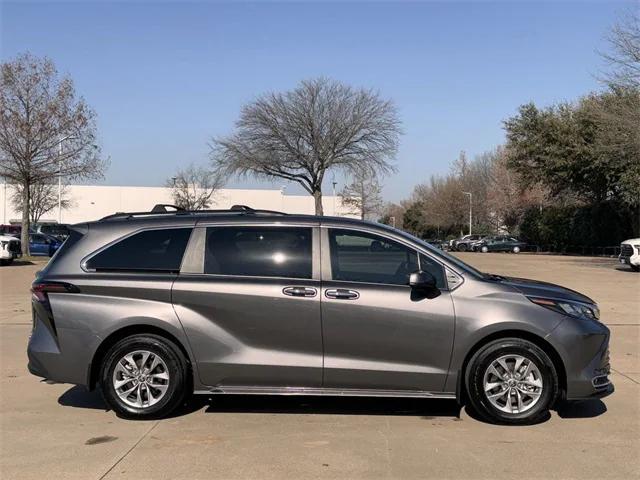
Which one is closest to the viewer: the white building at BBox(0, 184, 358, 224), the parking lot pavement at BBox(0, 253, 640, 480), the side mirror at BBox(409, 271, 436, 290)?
the parking lot pavement at BBox(0, 253, 640, 480)

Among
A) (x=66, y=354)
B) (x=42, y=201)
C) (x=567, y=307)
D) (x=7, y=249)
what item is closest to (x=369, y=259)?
(x=567, y=307)

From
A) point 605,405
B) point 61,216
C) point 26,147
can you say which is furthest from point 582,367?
point 61,216

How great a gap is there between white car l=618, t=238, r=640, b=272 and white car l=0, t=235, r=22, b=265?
25.3 m

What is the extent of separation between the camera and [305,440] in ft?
16.6

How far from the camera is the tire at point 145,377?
5.47 meters

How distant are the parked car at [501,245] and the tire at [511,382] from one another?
166ft

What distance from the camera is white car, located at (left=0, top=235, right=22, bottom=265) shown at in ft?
85.8

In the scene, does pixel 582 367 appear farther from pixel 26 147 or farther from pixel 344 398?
pixel 26 147

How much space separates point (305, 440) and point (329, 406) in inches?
39.0

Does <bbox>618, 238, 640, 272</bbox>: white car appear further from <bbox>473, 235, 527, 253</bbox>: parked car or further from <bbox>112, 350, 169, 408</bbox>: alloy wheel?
<bbox>473, 235, 527, 253</bbox>: parked car

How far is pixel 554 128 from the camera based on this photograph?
39.2 meters

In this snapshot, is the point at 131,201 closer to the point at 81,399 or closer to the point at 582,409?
the point at 81,399

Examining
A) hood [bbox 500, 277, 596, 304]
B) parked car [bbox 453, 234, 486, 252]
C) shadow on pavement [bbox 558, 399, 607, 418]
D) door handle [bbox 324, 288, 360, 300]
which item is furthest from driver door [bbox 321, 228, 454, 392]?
parked car [bbox 453, 234, 486, 252]

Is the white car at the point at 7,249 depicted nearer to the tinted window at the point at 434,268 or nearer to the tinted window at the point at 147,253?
the tinted window at the point at 147,253
